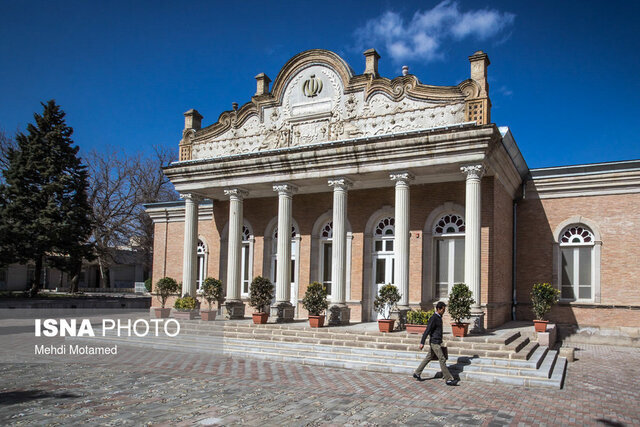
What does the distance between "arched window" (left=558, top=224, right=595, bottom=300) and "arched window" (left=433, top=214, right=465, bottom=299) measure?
12.1ft

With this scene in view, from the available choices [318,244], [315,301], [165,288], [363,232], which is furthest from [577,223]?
[165,288]

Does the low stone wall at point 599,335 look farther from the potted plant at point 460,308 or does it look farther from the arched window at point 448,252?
the potted plant at point 460,308

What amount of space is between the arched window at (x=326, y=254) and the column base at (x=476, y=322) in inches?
273

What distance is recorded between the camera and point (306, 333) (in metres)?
14.8

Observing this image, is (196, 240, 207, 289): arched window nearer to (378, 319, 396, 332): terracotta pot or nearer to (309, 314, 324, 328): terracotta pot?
(309, 314, 324, 328): terracotta pot

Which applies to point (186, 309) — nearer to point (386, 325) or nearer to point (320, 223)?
point (320, 223)

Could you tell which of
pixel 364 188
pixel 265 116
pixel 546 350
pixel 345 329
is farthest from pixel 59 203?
pixel 546 350

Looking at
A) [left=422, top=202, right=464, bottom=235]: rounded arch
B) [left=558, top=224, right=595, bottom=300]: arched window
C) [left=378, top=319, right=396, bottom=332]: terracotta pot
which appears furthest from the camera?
[left=558, top=224, right=595, bottom=300]: arched window

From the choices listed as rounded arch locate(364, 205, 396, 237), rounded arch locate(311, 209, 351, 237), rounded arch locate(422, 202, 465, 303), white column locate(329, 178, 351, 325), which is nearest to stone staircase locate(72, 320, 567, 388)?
white column locate(329, 178, 351, 325)

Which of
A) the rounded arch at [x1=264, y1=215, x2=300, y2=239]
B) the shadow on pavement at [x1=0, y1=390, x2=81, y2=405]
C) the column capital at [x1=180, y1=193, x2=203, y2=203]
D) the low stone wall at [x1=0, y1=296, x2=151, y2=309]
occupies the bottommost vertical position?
the low stone wall at [x1=0, y1=296, x2=151, y2=309]

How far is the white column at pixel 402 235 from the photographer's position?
15.2 m

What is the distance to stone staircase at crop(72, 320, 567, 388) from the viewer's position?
10727mm

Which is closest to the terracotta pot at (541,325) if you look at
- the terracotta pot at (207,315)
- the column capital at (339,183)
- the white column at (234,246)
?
the column capital at (339,183)

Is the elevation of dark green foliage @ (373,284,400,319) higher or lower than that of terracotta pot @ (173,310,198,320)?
higher
